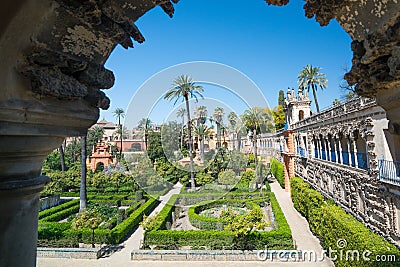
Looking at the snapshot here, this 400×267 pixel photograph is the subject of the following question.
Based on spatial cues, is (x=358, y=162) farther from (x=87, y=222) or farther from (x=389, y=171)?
(x=87, y=222)

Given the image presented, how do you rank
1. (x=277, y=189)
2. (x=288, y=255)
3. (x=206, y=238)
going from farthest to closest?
1. (x=277, y=189)
2. (x=206, y=238)
3. (x=288, y=255)

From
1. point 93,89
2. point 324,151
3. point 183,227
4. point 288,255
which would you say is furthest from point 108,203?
point 93,89

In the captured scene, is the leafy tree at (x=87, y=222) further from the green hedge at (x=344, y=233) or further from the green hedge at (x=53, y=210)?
the green hedge at (x=344, y=233)

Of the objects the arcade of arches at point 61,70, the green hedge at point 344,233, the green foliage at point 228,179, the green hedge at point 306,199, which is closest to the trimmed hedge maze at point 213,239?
the green hedge at point 344,233

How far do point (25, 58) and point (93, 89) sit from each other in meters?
0.54

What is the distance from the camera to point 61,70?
5.26 feet

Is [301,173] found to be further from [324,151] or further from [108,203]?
[108,203]

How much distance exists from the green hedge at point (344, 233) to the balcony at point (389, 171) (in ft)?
6.36

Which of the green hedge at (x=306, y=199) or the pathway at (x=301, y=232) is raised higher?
the green hedge at (x=306, y=199)

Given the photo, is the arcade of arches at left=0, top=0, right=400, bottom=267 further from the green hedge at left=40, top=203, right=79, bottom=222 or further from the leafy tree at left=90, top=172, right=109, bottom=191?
the leafy tree at left=90, top=172, right=109, bottom=191

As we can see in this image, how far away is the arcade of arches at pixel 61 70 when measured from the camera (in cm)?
139

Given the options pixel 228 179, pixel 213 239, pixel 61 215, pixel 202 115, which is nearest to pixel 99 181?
pixel 61 215

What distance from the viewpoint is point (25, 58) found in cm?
141

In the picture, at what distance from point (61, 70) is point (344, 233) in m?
10.7
